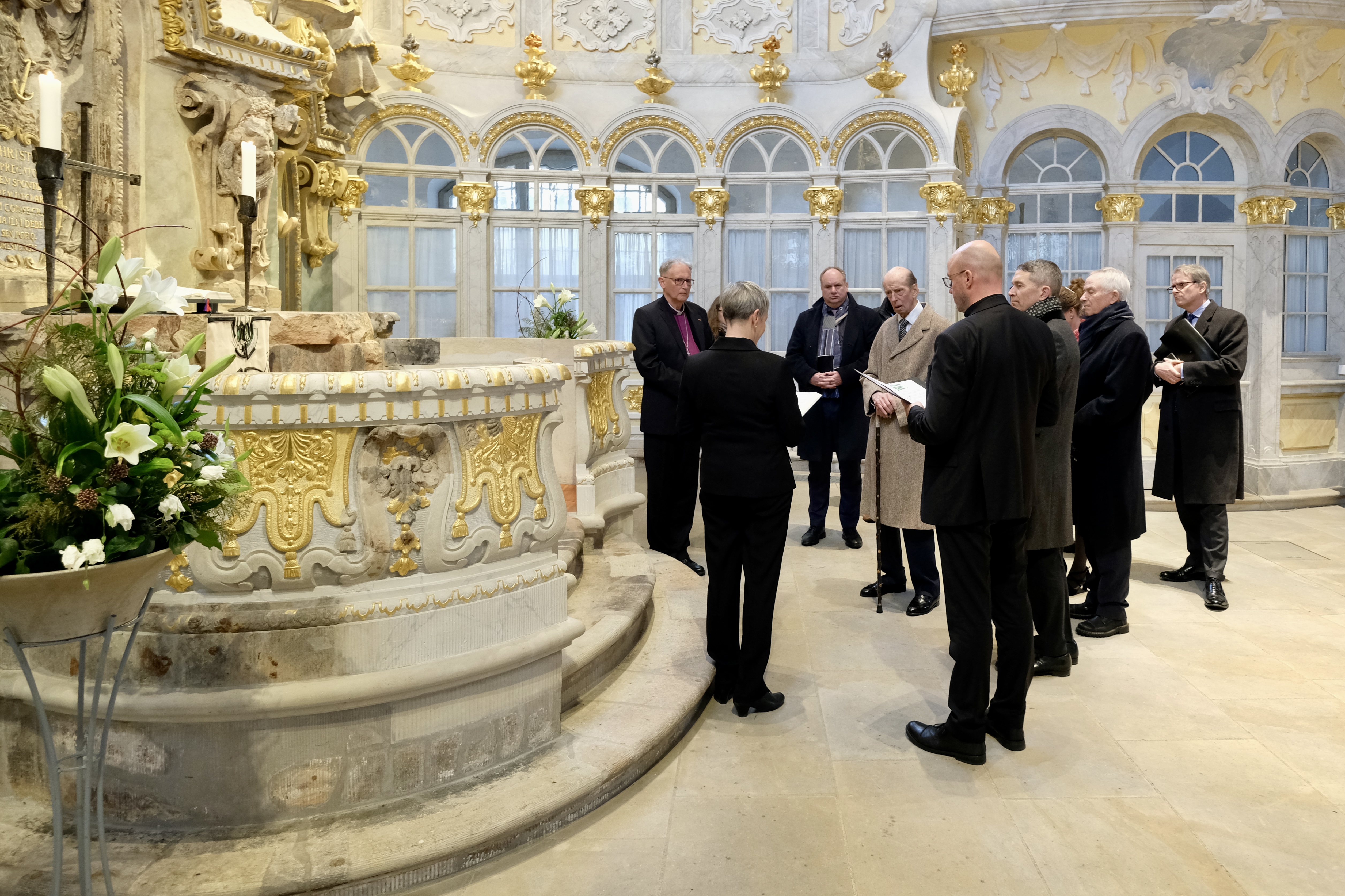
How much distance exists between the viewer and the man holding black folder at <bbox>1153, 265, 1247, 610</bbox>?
5266 millimetres

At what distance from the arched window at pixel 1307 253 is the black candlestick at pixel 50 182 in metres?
10.0

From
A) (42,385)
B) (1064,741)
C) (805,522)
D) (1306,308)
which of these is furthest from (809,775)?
(1306,308)

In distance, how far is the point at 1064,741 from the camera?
11.6ft

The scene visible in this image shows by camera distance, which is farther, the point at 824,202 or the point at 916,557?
the point at 824,202

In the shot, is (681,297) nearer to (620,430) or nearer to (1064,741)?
(620,430)

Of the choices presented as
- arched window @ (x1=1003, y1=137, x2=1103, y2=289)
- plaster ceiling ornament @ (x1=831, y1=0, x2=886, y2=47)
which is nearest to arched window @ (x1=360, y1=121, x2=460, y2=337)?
plaster ceiling ornament @ (x1=831, y1=0, x2=886, y2=47)

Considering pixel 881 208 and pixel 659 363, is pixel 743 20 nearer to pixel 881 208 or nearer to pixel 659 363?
pixel 881 208

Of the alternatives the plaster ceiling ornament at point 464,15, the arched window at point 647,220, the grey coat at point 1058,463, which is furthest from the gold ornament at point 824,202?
the grey coat at point 1058,463

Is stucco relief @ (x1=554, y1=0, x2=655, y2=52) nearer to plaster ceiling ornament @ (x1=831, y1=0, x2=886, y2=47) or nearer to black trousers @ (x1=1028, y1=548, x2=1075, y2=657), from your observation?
plaster ceiling ornament @ (x1=831, y1=0, x2=886, y2=47)

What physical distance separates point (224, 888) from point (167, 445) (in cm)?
111

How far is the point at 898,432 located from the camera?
4.74m

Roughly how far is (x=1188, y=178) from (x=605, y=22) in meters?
5.45

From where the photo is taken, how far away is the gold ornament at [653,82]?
930 cm

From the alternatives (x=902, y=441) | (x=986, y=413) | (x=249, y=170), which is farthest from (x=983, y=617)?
(x=249, y=170)
